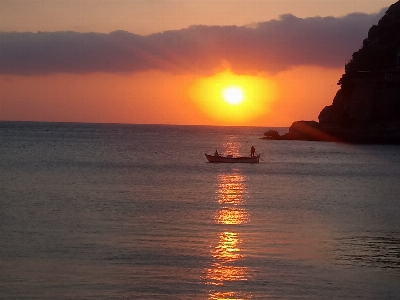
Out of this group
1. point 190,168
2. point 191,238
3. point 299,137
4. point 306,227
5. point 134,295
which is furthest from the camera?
point 299,137

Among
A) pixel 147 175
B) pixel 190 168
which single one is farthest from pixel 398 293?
pixel 190 168

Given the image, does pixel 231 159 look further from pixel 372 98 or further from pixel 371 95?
pixel 372 98

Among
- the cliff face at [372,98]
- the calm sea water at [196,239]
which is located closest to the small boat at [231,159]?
the calm sea water at [196,239]

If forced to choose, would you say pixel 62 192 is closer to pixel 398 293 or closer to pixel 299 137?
pixel 398 293

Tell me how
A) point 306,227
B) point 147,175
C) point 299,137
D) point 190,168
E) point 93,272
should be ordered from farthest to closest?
point 299,137, point 190,168, point 147,175, point 306,227, point 93,272

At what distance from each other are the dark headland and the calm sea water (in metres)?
60.1

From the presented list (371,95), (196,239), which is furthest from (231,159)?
(196,239)

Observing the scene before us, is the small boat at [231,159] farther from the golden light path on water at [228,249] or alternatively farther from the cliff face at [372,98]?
the cliff face at [372,98]

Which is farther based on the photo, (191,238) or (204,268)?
(191,238)

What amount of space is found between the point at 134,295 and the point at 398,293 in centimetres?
652

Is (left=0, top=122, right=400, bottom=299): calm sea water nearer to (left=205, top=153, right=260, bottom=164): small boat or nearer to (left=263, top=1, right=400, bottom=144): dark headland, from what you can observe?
(left=205, top=153, right=260, bottom=164): small boat

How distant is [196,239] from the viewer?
80.1 feet

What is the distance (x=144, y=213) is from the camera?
30969 millimetres

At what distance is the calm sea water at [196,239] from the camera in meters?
18.1
